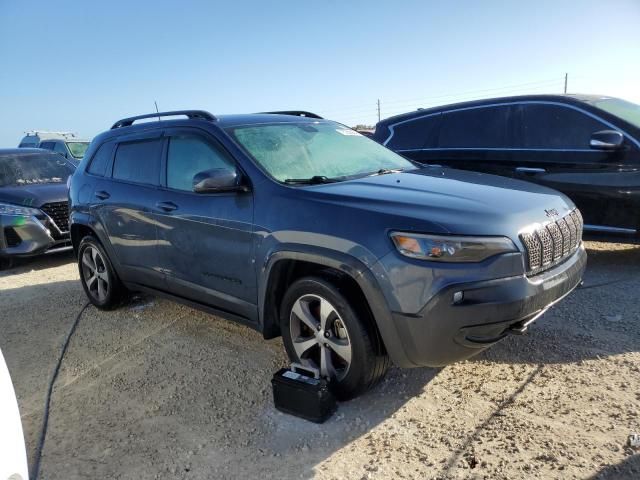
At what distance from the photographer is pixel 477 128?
243 inches

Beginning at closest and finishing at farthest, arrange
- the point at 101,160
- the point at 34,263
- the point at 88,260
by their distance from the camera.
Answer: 1. the point at 101,160
2. the point at 88,260
3. the point at 34,263

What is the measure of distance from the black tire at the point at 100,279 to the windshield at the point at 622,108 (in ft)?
17.1

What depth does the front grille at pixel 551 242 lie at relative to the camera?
2760 millimetres

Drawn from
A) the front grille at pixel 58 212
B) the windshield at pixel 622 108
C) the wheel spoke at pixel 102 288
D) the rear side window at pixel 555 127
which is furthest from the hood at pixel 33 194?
the windshield at pixel 622 108

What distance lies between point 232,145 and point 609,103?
14.1ft

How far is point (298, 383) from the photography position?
116 inches

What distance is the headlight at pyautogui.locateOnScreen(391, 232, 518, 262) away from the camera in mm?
2588

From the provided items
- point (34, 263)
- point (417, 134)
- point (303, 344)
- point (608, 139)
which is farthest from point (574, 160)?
point (34, 263)

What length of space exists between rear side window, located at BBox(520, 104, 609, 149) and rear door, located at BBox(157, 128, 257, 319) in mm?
3745

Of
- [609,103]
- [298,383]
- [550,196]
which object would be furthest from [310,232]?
[609,103]

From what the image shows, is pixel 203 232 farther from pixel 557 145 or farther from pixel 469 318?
pixel 557 145

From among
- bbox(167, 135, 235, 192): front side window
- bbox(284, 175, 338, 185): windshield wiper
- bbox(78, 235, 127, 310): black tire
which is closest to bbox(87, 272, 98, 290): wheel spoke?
bbox(78, 235, 127, 310): black tire

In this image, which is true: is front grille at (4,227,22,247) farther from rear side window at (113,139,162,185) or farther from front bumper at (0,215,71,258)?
rear side window at (113,139,162,185)

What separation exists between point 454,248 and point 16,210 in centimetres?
690
